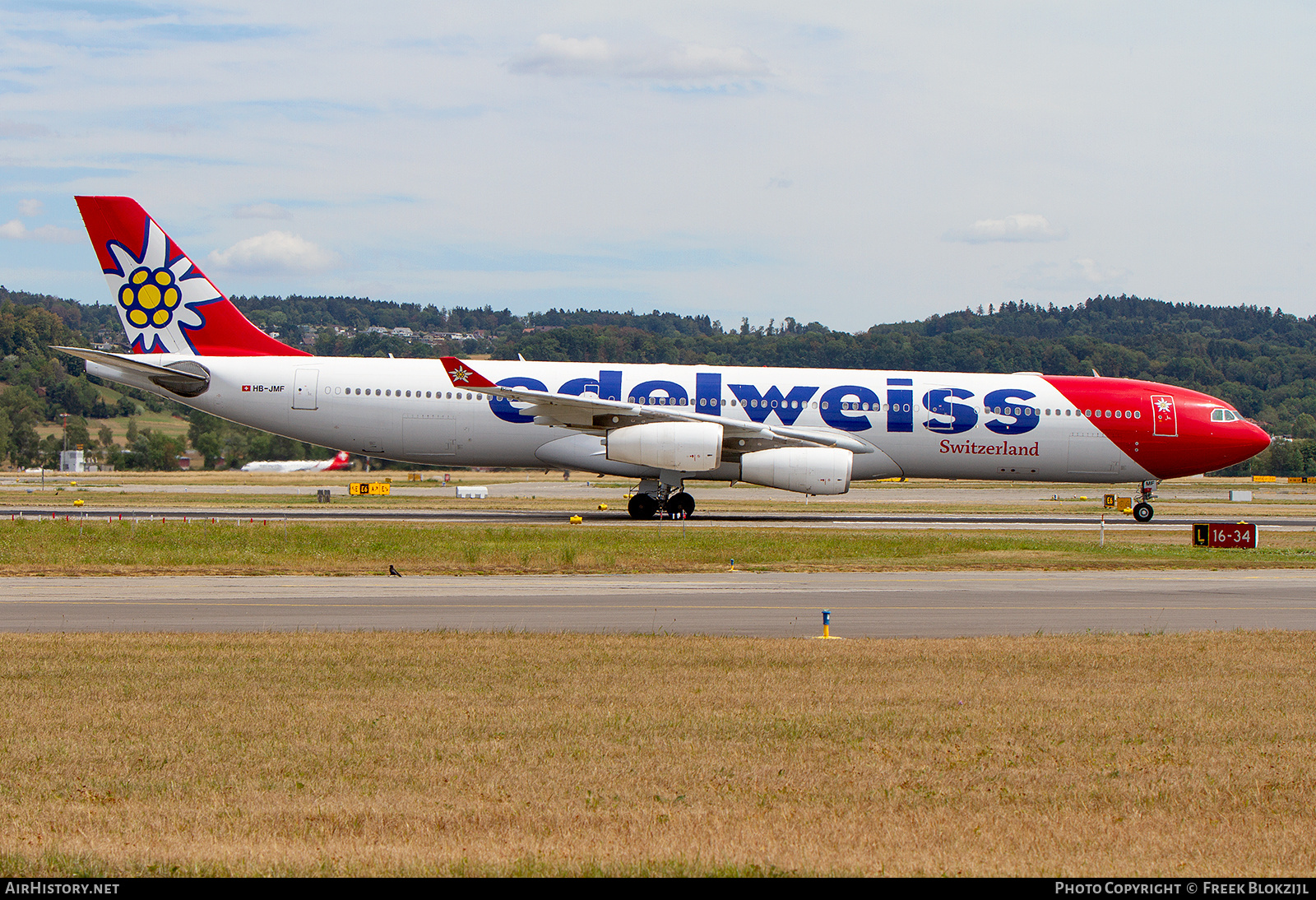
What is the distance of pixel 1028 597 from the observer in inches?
810

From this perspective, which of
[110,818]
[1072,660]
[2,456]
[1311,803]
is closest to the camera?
[110,818]

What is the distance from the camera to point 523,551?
26.5m

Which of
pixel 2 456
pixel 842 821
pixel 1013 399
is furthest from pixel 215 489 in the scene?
pixel 2 456

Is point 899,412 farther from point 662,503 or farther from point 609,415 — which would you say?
point 609,415

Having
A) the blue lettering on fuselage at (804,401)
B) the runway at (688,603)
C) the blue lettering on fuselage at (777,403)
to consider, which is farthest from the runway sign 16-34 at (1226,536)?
the blue lettering on fuselage at (777,403)

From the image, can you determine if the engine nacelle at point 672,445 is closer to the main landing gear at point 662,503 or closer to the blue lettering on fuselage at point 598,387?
the main landing gear at point 662,503

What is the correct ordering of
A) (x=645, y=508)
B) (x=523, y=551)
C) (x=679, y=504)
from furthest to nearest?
(x=645, y=508), (x=679, y=504), (x=523, y=551)

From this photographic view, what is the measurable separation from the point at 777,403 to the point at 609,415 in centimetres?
531

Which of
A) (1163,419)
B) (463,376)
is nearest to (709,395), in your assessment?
(463,376)

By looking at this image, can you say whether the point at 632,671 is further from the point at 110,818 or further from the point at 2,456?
the point at 2,456

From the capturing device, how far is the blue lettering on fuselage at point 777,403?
36156 millimetres

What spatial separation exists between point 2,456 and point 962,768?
13966 cm

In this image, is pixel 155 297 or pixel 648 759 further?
pixel 155 297

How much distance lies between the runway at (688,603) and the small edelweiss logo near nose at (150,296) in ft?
54.6
